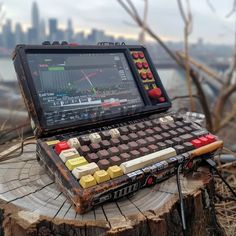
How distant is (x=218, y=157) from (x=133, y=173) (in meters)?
0.95

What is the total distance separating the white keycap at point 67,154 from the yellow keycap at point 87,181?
9cm

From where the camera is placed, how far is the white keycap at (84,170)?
781 mm

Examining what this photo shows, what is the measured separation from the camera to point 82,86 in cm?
105

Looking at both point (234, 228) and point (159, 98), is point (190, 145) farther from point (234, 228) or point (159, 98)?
point (234, 228)

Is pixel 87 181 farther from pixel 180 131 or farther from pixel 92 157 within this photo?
pixel 180 131

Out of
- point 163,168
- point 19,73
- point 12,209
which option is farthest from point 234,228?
point 19,73

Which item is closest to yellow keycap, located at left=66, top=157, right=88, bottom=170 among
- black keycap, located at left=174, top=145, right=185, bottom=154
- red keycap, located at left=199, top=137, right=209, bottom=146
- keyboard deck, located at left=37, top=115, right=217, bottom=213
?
keyboard deck, located at left=37, top=115, right=217, bottom=213

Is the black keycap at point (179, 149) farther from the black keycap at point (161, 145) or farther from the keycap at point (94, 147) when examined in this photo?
the keycap at point (94, 147)

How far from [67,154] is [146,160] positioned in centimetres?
23

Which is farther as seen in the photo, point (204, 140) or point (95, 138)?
point (204, 140)

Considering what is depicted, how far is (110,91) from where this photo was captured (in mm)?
1111

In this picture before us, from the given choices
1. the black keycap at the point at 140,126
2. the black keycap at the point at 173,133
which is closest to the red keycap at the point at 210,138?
the black keycap at the point at 173,133

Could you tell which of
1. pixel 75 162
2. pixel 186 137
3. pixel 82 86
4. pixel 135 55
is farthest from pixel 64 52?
pixel 186 137

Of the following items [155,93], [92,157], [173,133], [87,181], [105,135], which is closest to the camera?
[87,181]
